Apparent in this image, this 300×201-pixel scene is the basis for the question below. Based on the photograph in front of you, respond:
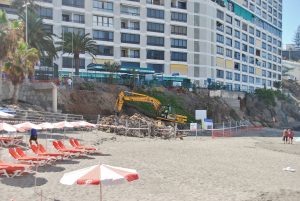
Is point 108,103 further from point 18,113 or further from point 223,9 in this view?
point 223,9

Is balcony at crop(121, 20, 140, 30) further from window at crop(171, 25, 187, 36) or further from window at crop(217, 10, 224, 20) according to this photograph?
window at crop(217, 10, 224, 20)

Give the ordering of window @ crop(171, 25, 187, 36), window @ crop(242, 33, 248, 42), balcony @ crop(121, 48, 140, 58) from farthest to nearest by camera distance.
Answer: window @ crop(242, 33, 248, 42), window @ crop(171, 25, 187, 36), balcony @ crop(121, 48, 140, 58)

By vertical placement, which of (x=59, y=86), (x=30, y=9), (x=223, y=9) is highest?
(x=223, y=9)

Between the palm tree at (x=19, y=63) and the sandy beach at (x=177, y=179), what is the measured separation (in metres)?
15.0

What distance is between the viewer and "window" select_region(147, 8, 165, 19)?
8119cm

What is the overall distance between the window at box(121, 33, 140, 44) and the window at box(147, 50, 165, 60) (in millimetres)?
3169

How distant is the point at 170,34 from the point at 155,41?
12.9 feet

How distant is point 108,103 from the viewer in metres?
56.0

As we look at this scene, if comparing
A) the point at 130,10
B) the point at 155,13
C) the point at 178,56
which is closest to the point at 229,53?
the point at 178,56

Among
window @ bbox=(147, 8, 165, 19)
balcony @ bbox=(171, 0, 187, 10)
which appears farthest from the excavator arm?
balcony @ bbox=(171, 0, 187, 10)

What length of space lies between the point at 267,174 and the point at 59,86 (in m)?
32.9

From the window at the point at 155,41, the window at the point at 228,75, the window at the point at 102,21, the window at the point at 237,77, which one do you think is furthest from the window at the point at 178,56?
the window at the point at 237,77

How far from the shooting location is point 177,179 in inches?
774

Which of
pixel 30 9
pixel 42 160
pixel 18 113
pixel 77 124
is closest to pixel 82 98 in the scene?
pixel 30 9
